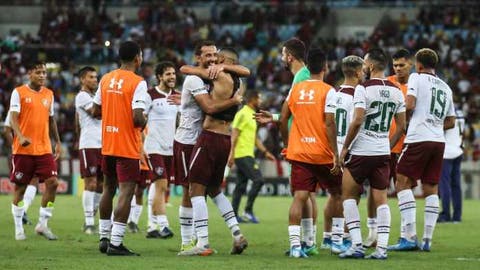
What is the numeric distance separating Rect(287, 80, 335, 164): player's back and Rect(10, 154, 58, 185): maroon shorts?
16.6 ft

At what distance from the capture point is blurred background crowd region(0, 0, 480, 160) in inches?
1808

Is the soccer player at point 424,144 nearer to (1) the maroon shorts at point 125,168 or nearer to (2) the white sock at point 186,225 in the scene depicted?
(2) the white sock at point 186,225

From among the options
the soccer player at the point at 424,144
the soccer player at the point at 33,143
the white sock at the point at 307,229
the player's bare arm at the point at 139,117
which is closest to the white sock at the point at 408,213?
the soccer player at the point at 424,144

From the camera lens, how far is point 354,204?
13.5 metres

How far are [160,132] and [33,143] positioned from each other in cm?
230

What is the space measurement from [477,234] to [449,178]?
3.90 metres

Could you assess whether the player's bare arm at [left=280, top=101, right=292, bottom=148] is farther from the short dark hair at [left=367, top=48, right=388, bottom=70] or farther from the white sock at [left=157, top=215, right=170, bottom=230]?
the white sock at [left=157, top=215, right=170, bottom=230]

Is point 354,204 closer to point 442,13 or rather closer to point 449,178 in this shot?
point 449,178

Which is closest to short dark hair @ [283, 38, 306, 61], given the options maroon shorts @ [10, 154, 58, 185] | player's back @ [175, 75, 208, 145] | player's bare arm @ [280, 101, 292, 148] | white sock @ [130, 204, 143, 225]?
player's bare arm @ [280, 101, 292, 148]

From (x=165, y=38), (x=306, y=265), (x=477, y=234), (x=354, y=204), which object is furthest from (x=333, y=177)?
(x=165, y=38)

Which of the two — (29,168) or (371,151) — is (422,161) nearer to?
(371,151)

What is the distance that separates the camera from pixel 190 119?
14328 mm

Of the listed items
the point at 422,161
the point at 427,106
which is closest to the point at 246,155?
the point at 422,161

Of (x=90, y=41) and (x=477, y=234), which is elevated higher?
(x=90, y=41)
